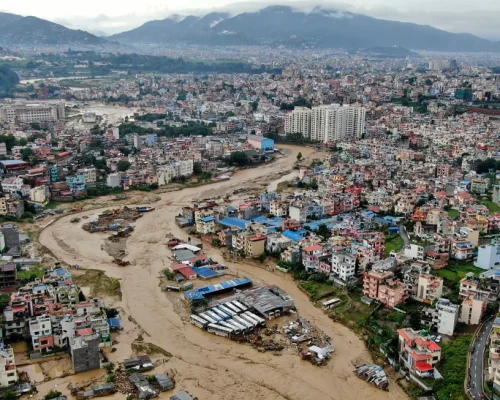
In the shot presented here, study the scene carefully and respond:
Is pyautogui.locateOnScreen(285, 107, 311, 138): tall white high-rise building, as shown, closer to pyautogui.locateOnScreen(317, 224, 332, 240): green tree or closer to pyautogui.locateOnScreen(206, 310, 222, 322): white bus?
pyautogui.locateOnScreen(317, 224, 332, 240): green tree

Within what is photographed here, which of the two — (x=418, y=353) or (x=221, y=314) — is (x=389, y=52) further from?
(x=418, y=353)

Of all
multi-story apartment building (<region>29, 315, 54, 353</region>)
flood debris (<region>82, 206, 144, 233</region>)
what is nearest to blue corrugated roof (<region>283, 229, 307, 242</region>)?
flood debris (<region>82, 206, 144, 233</region>)

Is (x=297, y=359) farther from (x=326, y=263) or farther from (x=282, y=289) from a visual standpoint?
(x=326, y=263)

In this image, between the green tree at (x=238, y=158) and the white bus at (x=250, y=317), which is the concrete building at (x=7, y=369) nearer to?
the white bus at (x=250, y=317)

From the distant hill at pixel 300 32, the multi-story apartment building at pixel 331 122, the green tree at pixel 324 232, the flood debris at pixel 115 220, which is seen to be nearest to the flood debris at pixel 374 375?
the green tree at pixel 324 232

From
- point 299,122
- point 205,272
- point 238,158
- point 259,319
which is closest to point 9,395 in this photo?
point 259,319

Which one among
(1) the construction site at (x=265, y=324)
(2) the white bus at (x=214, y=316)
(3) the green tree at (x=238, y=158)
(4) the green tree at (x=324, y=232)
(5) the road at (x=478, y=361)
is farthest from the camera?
(3) the green tree at (x=238, y=158)
